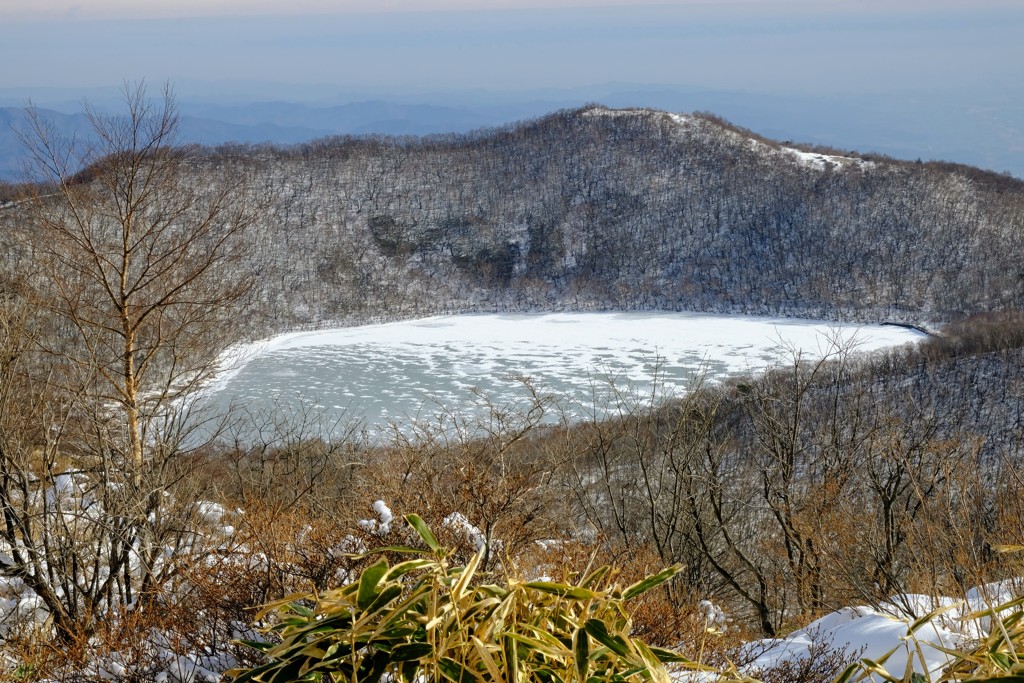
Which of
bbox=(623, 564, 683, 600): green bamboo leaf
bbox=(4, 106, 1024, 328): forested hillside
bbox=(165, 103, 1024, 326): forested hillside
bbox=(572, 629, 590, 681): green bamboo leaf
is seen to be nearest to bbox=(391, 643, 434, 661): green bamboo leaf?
bbox=(572, 629, 590, 681): green bamboo leaf

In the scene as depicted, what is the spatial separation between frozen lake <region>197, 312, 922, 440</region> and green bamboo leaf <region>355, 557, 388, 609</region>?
80.1ft

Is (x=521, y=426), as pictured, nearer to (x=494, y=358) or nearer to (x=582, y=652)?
(x=494, y=358)

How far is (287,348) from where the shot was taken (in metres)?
41.2

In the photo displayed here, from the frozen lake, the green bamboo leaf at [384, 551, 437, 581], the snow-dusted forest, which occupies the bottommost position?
the frozen lake

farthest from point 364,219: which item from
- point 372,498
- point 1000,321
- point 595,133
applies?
point 372,498

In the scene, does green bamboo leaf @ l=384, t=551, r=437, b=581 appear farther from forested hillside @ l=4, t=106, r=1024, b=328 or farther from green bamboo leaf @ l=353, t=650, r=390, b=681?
forested hillside @ l=4, t=106, r=1024, b=328

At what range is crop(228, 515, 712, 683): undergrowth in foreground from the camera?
1171 millimetres

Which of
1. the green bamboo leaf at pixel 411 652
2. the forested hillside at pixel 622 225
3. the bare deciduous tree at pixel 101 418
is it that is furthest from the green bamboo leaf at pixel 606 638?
the forested hillside at pixel 622 225

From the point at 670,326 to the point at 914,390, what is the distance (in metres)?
16.1

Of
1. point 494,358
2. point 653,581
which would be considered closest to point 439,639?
point 653,581

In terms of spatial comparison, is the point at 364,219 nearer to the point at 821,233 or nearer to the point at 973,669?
the point at 821,233

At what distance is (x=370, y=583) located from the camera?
3.94 ft

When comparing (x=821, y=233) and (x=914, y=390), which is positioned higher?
(x=821, y=233)

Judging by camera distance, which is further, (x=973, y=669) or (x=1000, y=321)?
(x=1000, y=321)
